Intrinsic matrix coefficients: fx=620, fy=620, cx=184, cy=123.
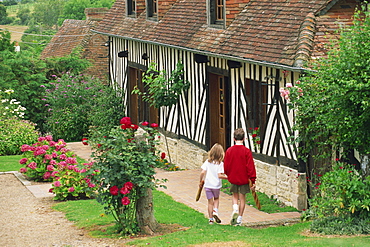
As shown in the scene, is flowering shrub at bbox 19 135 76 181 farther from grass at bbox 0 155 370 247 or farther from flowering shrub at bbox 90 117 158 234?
flowering shrub at bbox 90 117 158 234

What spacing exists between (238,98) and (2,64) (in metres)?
12.2

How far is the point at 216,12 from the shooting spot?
14117mm

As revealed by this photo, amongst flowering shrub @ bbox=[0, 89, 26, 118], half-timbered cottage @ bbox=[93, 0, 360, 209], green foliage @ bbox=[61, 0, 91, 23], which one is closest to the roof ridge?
half-timbered cottage @ bbox=[93, 0, 360, 209]

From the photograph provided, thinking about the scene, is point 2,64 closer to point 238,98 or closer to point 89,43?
point 89,43

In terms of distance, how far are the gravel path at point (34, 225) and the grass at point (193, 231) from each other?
213 mm

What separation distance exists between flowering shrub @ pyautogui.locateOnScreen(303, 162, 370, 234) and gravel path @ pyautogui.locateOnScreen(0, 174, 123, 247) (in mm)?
2751

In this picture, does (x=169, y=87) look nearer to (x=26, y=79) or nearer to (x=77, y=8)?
(x=26, y=79)

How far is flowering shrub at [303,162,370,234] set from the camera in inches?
307

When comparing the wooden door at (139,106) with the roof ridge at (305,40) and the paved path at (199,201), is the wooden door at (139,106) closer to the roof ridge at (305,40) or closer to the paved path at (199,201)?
the paved path at (199,201)

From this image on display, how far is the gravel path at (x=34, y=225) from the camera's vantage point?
26.9 feet

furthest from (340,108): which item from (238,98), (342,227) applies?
(238,98)

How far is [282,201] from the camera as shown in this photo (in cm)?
1098

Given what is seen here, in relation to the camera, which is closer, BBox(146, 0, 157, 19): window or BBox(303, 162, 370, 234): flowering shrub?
BBox(303, 162, 370, 234): flowering shrub

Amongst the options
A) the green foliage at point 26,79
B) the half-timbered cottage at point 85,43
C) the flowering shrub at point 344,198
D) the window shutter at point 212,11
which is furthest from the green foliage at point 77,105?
the flowering shrub at point 344,198
